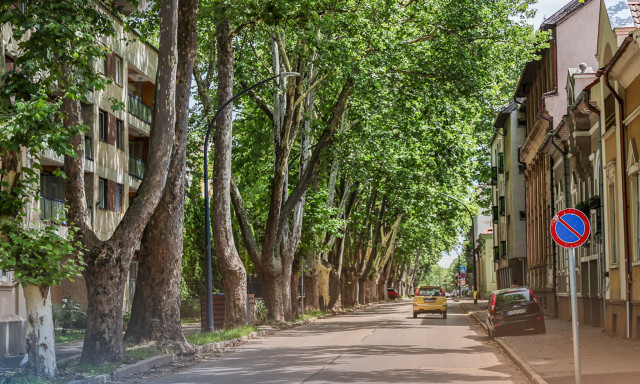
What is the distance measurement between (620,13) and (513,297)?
8291 mm

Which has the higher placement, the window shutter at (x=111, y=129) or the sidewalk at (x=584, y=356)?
the window shutter at (x=111, y=129)

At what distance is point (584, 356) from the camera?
1769 cm

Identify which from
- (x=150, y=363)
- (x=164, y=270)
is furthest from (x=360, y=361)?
(x=164, y=270)

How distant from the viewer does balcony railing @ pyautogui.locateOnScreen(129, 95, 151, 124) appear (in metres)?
40.3

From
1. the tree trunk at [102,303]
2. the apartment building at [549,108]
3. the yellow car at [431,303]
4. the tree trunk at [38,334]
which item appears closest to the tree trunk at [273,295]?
the apartment building at [549,108]

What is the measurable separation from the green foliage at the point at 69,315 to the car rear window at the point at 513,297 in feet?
45.5

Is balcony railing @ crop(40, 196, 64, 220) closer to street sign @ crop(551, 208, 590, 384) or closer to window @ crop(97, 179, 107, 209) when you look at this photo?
window @ crop(97, 179, 107, 209)

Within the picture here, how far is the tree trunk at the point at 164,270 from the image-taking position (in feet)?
64.6

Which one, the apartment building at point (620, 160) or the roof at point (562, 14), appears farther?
the roof at point (562, 14)

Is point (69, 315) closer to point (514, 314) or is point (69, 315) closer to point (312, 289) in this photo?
point (514, 314)

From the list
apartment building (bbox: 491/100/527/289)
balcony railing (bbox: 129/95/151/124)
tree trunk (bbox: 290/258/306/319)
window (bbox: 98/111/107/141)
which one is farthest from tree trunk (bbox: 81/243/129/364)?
apartment building (bbox: 491/100/527/289)

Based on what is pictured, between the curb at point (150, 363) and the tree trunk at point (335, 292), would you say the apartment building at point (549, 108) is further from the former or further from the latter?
the curb at point (150, 363)

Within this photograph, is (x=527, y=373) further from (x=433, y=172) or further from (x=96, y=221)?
(x=96, y=221)

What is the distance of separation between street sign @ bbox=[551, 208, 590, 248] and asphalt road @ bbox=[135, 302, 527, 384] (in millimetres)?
2779
